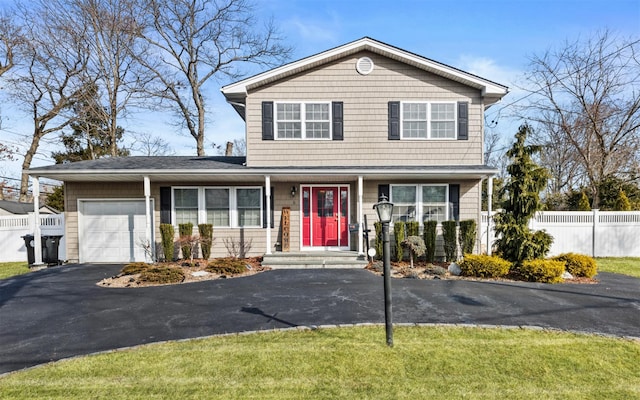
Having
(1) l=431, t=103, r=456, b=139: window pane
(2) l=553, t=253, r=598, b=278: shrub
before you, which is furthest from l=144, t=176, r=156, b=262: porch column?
(2) l=553, t=253, r=598, b=278: shrub

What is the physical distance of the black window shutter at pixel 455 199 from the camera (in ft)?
33.2

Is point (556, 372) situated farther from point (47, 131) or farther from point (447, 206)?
point (47, 131)

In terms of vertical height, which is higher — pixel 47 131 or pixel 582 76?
pixel 582 76

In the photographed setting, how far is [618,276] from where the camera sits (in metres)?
8.15

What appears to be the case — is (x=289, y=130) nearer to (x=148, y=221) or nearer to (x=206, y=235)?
(x=206, y=235)

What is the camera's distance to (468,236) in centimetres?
960

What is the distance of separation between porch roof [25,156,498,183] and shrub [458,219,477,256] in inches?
57.6

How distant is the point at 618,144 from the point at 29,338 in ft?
76.0

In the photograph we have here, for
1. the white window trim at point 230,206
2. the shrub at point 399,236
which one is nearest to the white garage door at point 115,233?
the white window trim at point 230,206

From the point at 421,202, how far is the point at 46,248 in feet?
39.2

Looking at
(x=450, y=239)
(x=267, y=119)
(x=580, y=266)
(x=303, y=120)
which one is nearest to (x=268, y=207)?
(x=267, y=119)

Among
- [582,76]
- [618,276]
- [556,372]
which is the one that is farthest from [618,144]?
[556,372]

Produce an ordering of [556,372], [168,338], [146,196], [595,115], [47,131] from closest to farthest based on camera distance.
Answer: [556,372] < [168,338] < [146,196] < [595,115] < [47,131]

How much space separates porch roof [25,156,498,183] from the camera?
9.08m
